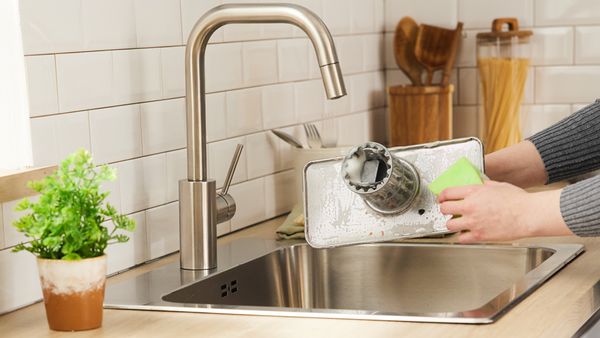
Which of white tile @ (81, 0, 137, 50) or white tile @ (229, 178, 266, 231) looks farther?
white tile @ (229, 178, 266, 231)

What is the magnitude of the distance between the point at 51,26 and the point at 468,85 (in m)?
1.47

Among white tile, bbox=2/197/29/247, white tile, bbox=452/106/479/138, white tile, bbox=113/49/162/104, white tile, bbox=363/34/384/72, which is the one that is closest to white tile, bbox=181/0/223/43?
white tile, bbox=113/49/162/104

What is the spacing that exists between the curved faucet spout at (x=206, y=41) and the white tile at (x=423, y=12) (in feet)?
3.95

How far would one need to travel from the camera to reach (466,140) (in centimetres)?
155

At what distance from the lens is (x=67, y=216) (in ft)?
4.05

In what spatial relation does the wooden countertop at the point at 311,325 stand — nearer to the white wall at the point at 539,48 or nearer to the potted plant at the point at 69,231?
the potted plant at the point at 69,231

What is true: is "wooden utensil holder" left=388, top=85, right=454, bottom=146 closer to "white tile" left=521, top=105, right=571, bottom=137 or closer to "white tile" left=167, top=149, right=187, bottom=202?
"white tile" left=521, top=105, right=571, bottom=137

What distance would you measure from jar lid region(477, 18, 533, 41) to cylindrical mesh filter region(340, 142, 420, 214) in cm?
119

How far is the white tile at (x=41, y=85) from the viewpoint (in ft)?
4.95

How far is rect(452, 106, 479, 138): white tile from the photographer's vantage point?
2.78 m

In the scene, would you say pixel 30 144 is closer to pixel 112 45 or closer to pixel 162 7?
pixel 112 45

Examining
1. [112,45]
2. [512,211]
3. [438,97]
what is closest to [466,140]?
[512,211]

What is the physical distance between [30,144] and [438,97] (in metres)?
1.35

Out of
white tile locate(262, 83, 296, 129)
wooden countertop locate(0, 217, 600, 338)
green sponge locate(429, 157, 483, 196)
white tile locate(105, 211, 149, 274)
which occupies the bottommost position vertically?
wooden countertop locate(0, 217, 600, 338)
